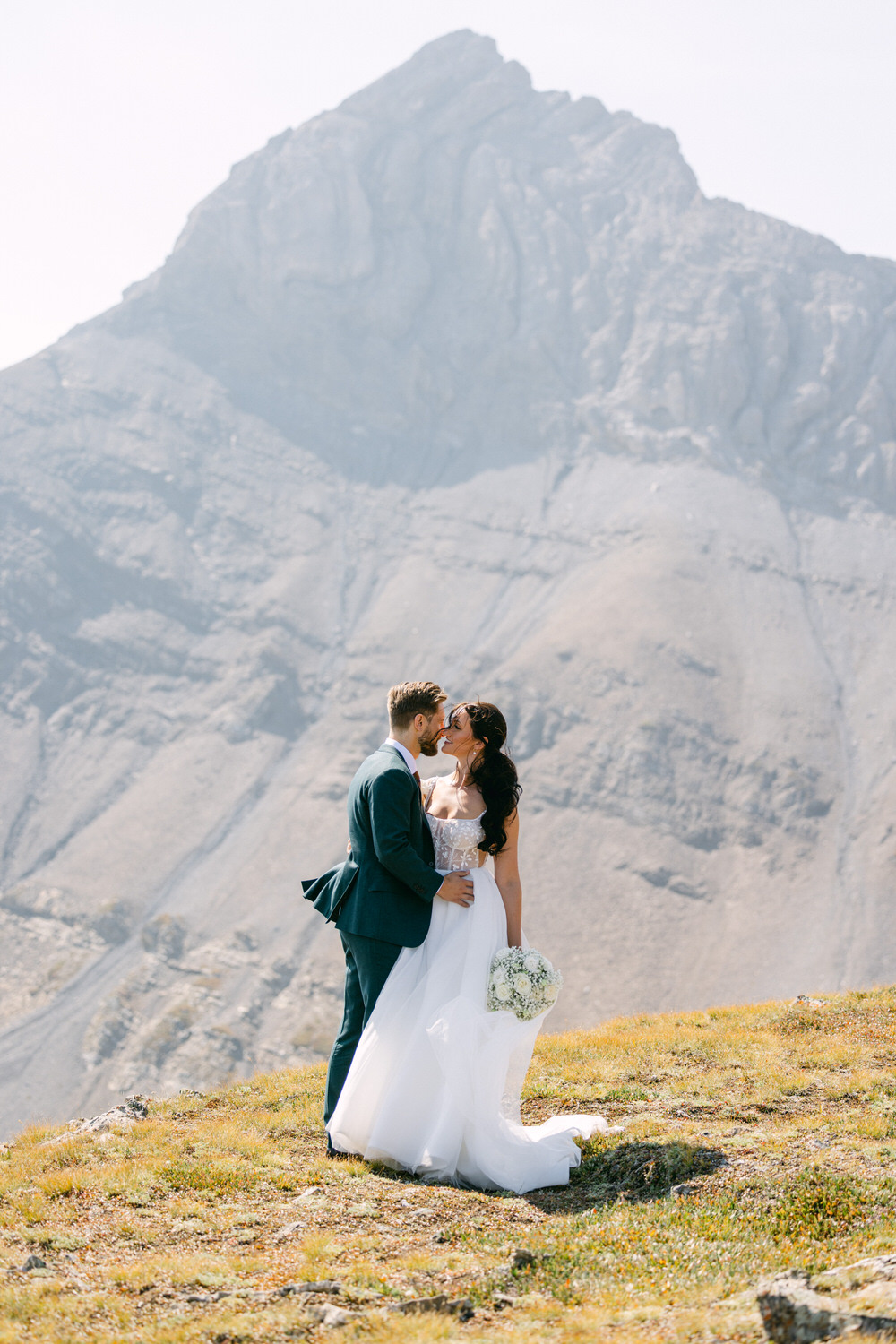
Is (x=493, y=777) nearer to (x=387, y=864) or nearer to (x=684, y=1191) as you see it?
(x=387, y=864)

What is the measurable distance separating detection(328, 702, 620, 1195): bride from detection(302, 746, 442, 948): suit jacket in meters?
0.21

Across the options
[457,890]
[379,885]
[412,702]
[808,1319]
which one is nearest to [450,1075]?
[457,890]

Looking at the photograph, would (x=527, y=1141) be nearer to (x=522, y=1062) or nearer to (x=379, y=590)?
(x=522, y=1062)

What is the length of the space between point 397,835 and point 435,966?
1111 millimetres

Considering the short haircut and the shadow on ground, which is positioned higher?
the short haircut

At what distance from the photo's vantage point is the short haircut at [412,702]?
24.7 feet

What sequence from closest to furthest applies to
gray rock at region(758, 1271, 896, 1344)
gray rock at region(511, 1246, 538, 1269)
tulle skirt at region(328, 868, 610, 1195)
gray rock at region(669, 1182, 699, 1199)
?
gray rock at region(758, 1271, 896, 1344) < gray rock at region(511, 1246, 538, 1269) < gray rock at region(669, 1182, 699, 1199) < tulle skirt at region(328, 868, 610, 1195)

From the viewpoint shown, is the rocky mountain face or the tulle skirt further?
the rocky mountain face

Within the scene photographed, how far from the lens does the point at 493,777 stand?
771 cm

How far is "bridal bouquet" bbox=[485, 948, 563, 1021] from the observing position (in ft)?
24.5

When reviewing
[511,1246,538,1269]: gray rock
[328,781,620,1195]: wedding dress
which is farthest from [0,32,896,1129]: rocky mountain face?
[511,1246,538,1269]: gray rock

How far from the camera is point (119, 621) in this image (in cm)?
11506

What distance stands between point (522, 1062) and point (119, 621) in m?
115

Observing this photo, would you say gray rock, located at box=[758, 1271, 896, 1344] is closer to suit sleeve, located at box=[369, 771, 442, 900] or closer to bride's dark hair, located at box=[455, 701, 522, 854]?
suit sleeve, located at box=[369, 771, 442, 900]
